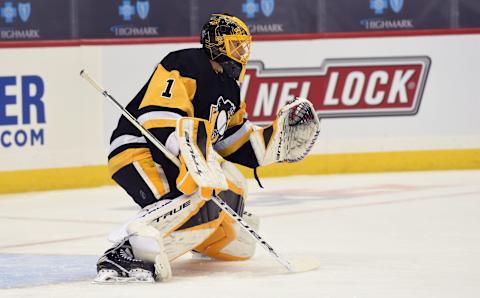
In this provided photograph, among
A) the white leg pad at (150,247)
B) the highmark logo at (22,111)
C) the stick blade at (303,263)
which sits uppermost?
the highmark logo at (22,111)

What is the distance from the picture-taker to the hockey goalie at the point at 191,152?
379cm

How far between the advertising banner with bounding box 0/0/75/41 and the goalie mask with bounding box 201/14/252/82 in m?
3.96

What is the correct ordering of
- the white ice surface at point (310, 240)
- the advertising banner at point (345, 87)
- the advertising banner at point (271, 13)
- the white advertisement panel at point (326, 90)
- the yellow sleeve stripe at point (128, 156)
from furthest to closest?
the advertising banner at point (271, 13), the advertising banner at point (345, 87), the white advertisement panel at point (326, 90), the yellow sleeve stripe at point (128, 156), the white ice surface at point (310, 240)

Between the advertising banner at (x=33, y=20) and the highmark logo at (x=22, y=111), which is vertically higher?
the advertising banner at (x=33, y=20)

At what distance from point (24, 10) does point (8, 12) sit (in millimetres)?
105

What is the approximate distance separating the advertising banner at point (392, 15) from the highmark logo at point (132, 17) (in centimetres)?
127

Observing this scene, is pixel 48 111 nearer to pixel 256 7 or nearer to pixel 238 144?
pixel 256 7

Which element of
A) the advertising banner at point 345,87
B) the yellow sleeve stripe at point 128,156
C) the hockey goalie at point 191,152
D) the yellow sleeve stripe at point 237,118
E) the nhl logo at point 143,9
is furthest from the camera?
the nhl logo at point 143,9

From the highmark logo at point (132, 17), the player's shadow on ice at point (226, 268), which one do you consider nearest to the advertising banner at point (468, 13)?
the highmark logo at point (132, 17)

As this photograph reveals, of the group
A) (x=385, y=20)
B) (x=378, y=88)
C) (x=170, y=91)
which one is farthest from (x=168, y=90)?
(x=385, y=20)

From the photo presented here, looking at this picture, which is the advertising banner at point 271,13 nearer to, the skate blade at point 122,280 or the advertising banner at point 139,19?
the advertising banner at point 139,19

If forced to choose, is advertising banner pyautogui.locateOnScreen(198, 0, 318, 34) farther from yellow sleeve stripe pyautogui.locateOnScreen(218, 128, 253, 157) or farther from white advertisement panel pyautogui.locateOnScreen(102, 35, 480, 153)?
yellow sleeve stripe pyautogui.locateOnScreen(218, 128, 253, 157)

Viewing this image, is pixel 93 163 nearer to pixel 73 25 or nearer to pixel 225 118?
pixel 73 25

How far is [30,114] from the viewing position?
6.93m
